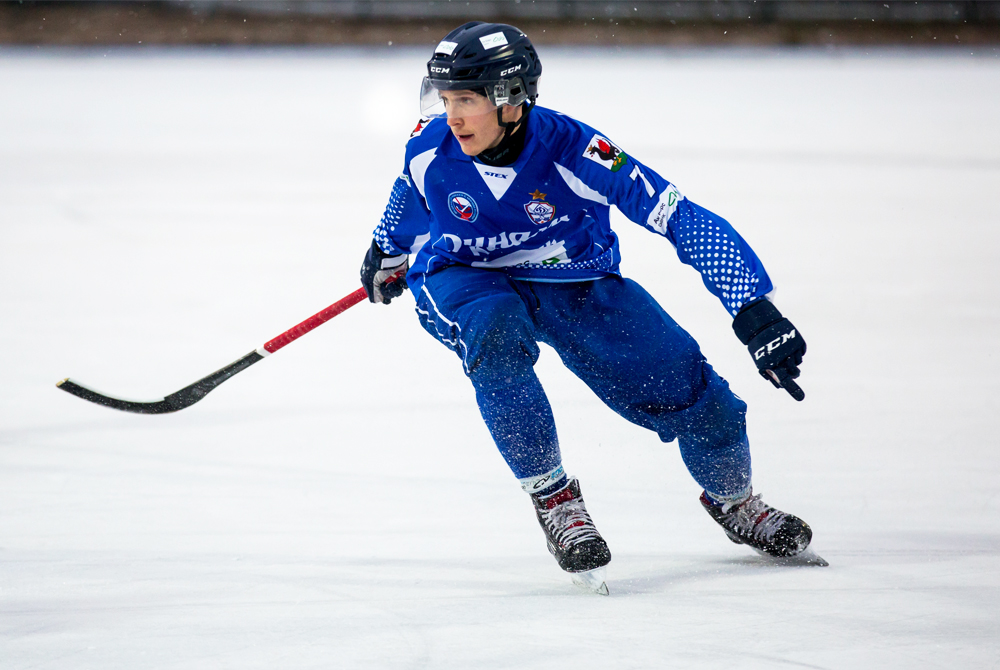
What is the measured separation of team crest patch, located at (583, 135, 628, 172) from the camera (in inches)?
86.0

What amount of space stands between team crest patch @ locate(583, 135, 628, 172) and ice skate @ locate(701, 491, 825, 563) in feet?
2.47

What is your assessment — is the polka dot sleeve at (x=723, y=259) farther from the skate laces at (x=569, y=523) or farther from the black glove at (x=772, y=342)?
the skate laces at (x=569, y=523)

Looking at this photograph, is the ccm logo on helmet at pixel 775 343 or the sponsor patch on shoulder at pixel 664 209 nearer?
the ccm logo on helmet at pixel 775 343

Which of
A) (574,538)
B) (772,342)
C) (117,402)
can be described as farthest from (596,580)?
(117,402)

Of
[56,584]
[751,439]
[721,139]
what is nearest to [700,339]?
[751,439]

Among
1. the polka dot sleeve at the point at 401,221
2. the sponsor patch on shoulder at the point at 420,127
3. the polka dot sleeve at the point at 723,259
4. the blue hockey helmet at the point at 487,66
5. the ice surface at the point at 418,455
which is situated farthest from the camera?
the polka dot sleeve at the point at 401,221

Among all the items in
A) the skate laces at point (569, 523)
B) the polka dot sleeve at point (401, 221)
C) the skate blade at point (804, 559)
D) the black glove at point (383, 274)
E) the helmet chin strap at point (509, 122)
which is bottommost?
the skate blade at point (804, 559)

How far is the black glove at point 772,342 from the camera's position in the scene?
2004mm

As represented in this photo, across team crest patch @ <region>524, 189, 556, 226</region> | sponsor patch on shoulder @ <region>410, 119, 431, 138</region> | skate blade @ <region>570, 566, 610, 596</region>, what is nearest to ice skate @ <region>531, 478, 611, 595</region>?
skate blade @ <region>570, 566, 610, 596</region>

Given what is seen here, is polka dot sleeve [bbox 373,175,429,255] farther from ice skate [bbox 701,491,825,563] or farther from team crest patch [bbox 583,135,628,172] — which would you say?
ice skate [bbox 701,491,825,563]

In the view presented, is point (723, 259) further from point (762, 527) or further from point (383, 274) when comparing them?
point (383, 274)

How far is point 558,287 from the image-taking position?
2.35 meters

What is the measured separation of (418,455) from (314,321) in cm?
57

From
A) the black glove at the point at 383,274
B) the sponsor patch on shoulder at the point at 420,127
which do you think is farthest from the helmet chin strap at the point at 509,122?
the black glove at the point at 383,274
